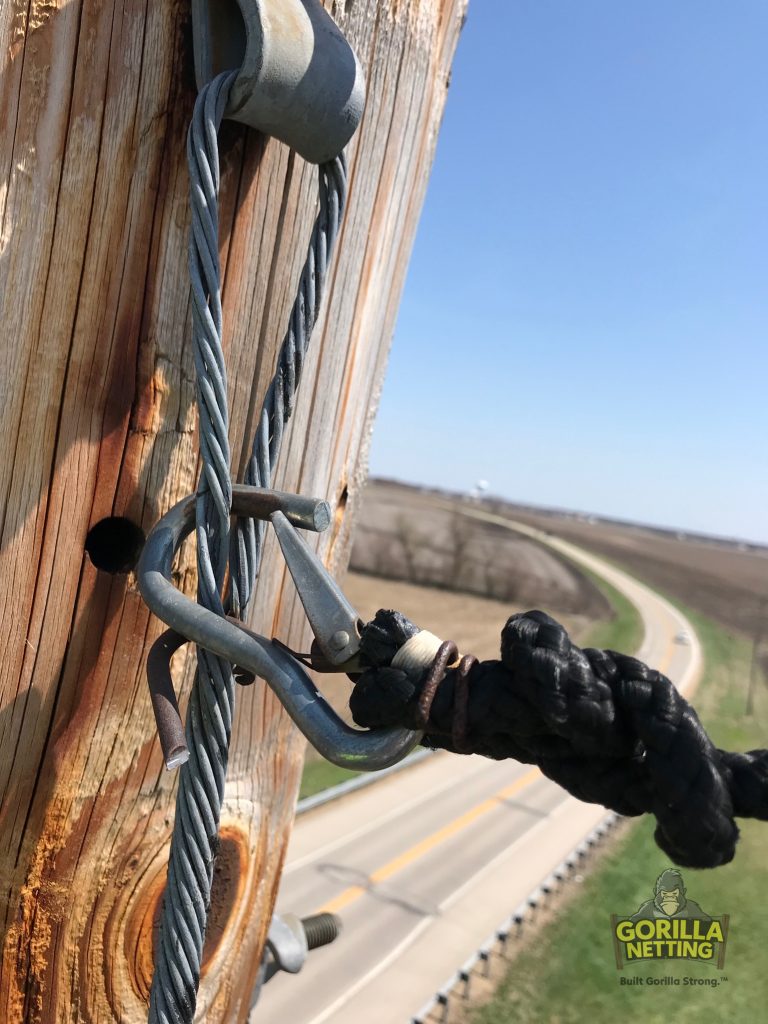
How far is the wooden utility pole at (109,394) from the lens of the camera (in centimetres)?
94

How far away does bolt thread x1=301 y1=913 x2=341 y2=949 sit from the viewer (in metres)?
1.77

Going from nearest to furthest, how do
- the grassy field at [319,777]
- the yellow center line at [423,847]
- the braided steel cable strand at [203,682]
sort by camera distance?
1. the braided steel cable strand at [203,682]
2. the yellow center line at [423,847]
3. the grassy field at [319,777]

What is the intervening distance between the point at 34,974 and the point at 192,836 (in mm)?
425

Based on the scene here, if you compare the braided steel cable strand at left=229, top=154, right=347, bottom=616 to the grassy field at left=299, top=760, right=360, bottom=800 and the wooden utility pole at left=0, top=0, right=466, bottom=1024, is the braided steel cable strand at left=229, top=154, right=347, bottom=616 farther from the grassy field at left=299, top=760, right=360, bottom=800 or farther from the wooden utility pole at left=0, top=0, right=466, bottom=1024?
the grassy field at left=299, top=760, right=360, bottom=800

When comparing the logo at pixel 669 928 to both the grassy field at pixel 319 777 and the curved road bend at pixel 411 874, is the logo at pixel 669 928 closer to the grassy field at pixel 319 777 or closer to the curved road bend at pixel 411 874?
the curved road bend at pixel 411 874

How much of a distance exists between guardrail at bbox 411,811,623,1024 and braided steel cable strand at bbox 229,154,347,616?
27.8 feet

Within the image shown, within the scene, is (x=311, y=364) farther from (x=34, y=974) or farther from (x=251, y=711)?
(x=34, y=974)

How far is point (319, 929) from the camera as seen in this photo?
71.6 inches

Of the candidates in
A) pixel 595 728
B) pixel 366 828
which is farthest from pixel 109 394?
pixel 366 828

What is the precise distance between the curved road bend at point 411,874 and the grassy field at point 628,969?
23.4 inches

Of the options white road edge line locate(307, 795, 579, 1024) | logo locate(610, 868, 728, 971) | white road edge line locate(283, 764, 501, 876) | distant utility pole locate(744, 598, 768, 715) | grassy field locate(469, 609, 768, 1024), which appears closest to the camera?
logo locate(610, 868, 728, 971)

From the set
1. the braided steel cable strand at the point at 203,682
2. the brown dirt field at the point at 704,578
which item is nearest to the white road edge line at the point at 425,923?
the braided steel cable strand at the point at 203,682

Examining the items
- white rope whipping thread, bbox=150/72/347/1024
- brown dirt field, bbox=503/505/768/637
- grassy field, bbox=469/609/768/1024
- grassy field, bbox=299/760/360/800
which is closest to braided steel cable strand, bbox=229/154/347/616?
white rope whipping thread, bbox=150/72/347/1024

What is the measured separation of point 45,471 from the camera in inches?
38.3
